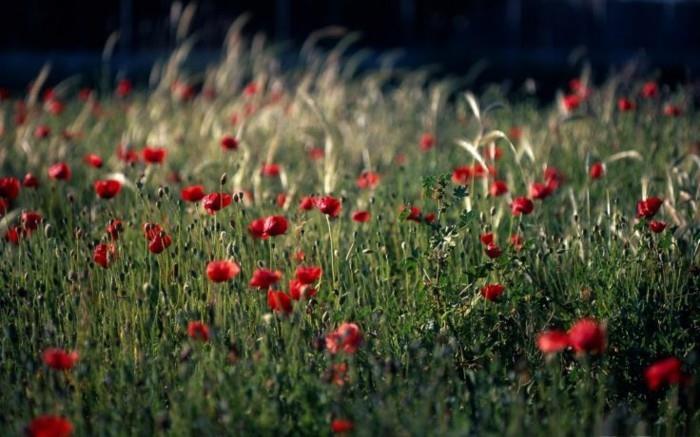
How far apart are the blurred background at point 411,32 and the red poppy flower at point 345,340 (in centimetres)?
939

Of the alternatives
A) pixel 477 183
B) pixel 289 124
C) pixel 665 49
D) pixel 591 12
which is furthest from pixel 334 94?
pixel 665 49

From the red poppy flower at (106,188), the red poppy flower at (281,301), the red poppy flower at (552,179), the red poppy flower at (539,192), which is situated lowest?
the red poppy flower at (552,179)

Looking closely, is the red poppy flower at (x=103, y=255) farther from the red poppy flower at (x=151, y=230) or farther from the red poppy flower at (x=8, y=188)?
the red poppy flower at (x=8, y=188)

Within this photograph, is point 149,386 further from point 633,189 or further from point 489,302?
point 633,189

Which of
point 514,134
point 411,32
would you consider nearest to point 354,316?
point 514,134

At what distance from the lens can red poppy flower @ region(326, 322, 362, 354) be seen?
2383 millimetres

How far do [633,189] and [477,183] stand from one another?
75 centimetres

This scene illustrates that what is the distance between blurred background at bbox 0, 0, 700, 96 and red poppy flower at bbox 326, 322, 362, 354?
370 inches

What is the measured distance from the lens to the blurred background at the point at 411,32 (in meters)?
14.7

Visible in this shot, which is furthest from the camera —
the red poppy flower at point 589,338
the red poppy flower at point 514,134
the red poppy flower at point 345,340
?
the red poppy flower at point 514,134

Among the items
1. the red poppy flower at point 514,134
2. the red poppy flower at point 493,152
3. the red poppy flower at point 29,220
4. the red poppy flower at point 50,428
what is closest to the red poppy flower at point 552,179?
the red poppy flower at point 493,152

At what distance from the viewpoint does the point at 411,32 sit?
18297 mm

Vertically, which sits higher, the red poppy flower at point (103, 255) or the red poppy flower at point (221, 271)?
the red poppy flower at point (221, 271)

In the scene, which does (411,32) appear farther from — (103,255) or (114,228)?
(103,255)
